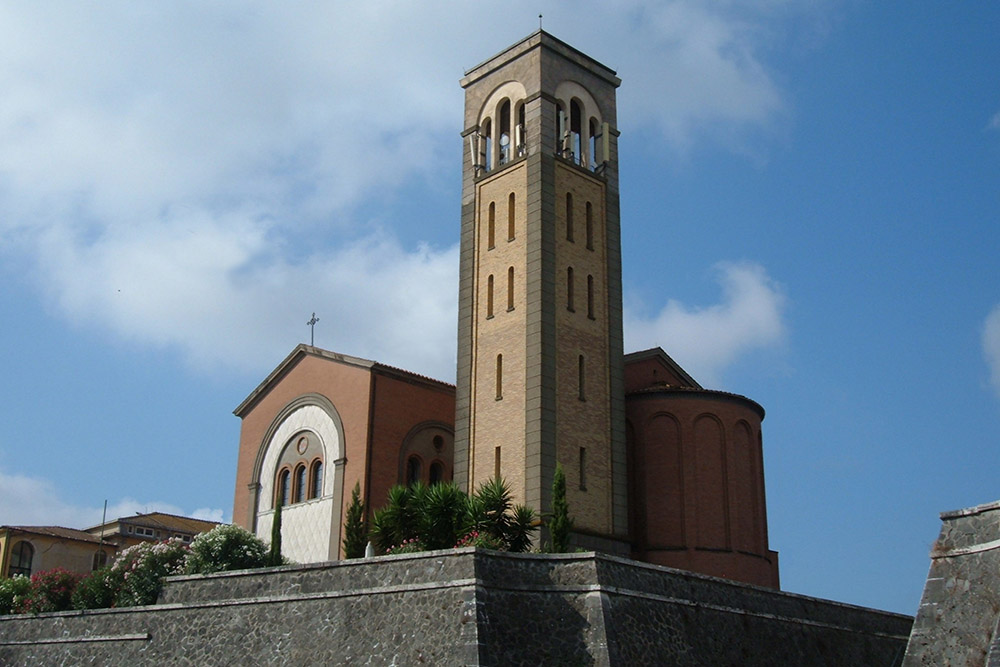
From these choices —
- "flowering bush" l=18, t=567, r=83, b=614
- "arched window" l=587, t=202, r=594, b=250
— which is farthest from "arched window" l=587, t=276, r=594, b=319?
"flowering bush" l=18, t=567, r=83, b=614

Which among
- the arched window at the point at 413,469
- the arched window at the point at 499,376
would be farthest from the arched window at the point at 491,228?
the arched window at the point at 413,469

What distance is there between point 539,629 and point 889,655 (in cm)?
1294

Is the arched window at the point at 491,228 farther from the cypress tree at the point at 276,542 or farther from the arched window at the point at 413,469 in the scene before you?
the cypress tree at the point at 276,542

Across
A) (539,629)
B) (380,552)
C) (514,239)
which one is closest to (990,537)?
(539,629)

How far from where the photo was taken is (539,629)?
878 inches

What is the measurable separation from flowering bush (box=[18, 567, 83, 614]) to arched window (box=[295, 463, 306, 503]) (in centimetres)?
727

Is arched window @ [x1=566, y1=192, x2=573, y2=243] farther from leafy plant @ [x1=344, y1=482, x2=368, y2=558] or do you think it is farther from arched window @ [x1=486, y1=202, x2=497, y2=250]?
leafy plant @ [x1=344, y1=482, x2=368, y2=558]

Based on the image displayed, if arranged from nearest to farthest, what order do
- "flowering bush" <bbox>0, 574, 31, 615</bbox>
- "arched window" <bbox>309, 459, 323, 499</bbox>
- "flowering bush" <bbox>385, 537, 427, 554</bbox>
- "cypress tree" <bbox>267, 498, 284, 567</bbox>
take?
"flowering bush" <bbox>385, 537, 427, 554</bbox> < "cypress tree" <bbox>267, 498, 284, 567</bbox> < "flowering bush" <bbox>0, 574, 31, 615</bbox> < "arched window" <bbox>309, 459, 323, 499</bbox>

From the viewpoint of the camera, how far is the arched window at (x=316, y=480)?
122 ft

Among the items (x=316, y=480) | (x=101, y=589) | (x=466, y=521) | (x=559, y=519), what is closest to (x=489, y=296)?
(x=316, y=480)

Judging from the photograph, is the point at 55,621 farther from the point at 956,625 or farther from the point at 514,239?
the point at 956,625

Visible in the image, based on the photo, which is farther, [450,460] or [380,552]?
[450,460]

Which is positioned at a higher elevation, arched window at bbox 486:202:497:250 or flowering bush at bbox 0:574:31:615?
arched window at bbox 486:202:497:250

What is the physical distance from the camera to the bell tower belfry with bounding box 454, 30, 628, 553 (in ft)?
110
